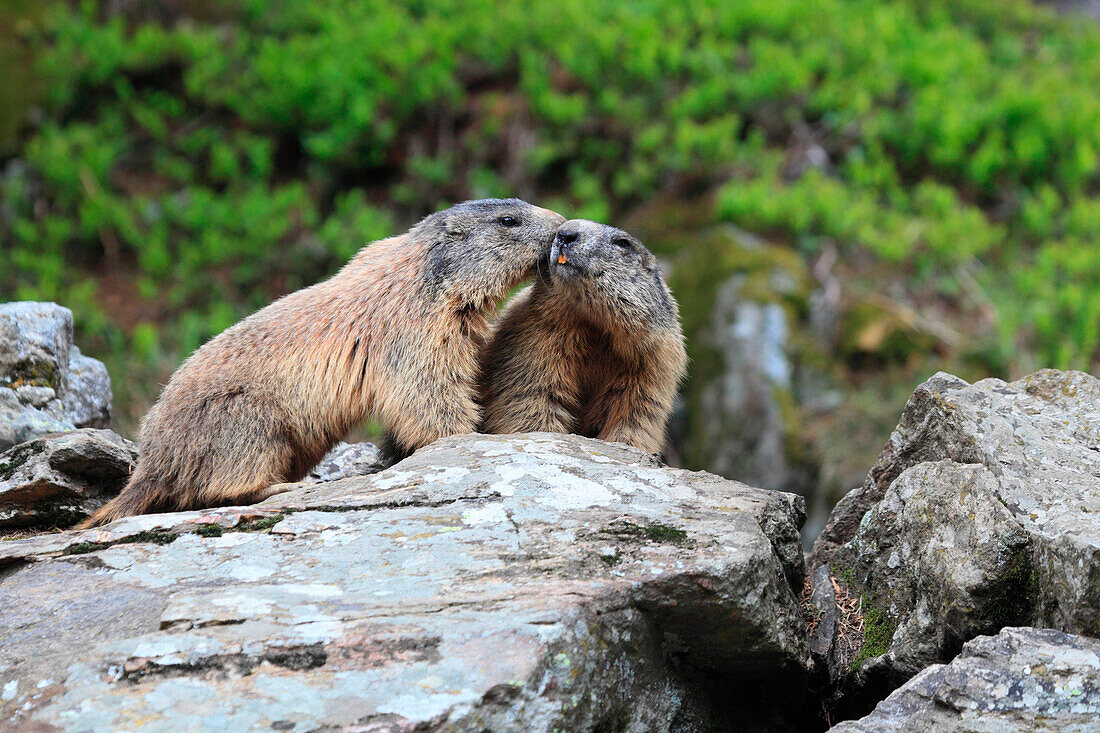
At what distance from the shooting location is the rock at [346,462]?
645 cm

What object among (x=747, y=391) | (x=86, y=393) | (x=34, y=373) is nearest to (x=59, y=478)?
(x=34, y=373)

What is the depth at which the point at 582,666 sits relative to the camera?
3.71 metres

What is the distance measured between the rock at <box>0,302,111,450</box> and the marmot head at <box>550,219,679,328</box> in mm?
3355

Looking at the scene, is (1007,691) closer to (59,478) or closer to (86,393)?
(59,478)

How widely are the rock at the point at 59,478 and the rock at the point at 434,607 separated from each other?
36.8 inches

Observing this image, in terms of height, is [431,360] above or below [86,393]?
above

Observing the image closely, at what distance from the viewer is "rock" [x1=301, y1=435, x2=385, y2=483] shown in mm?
6455

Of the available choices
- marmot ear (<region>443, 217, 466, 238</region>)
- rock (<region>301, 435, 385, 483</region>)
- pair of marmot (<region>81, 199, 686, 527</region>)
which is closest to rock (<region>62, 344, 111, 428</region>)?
pair of marmot (<region>81, 199, 686, 527</region>)

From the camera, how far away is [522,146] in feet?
48.4

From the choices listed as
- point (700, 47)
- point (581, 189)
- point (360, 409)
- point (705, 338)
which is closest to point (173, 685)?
point (360, 409)

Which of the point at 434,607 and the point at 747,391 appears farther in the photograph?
the point at 747,391

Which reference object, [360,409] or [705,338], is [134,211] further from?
[360,409]

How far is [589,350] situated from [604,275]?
550 mm

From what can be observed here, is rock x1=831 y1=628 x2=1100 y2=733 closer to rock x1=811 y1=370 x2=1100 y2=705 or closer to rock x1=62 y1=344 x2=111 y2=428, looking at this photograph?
Answer: rock x1=811 y1=370 x2=1100 y2=705
